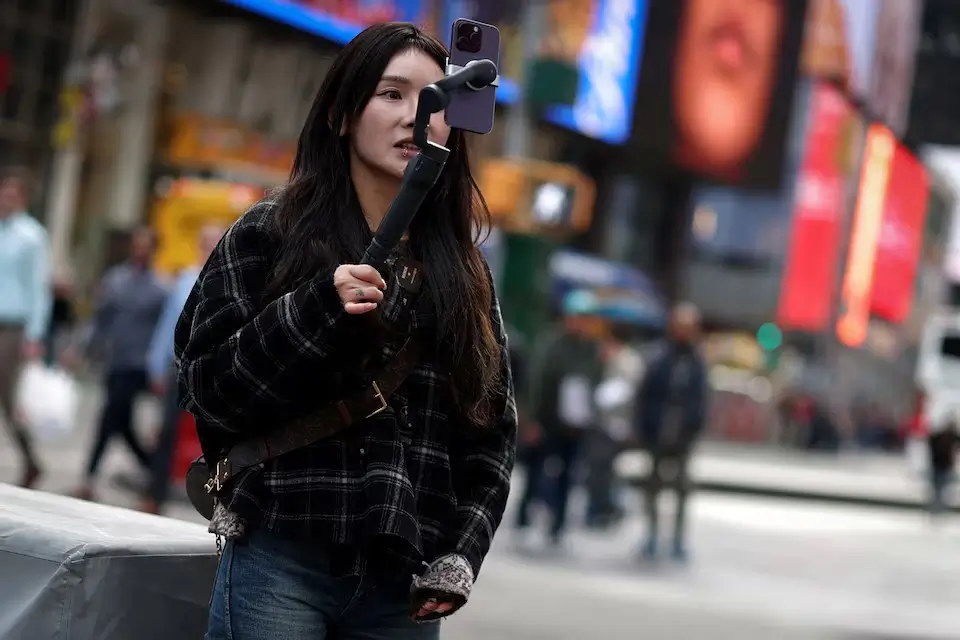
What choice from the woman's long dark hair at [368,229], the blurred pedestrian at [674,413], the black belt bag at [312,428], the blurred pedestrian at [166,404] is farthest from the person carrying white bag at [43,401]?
the black belt bag at [312,428]

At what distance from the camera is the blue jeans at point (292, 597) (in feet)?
8.80

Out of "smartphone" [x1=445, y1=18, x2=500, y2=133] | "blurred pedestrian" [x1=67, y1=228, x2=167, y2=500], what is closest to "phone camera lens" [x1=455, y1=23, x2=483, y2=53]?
"smartphone" [x1=445, y1=18, x2=500, y2=133]

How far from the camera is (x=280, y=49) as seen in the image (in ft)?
84.9

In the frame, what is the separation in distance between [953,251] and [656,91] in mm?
66299

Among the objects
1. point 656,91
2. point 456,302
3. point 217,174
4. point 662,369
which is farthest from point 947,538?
point 456,302

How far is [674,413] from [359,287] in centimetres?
1079

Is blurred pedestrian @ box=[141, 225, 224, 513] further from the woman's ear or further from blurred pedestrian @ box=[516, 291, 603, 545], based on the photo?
the woman's ear

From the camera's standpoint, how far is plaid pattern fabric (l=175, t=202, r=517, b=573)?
2.62m

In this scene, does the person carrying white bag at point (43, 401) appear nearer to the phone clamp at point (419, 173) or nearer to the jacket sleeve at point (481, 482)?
the jacket sleeve at point (481, 482)

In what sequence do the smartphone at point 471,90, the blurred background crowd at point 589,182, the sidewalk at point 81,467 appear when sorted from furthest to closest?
the blurred background crowd at point 589,182 < the sidewalk at point 81,467 < the smartphone at point 471,90

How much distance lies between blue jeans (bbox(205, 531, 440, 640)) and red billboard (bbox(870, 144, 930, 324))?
222ft

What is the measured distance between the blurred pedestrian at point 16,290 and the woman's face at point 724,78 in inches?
858

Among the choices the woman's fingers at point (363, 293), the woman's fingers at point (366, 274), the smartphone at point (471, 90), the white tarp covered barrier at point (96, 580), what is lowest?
the white tarp covered barrier at point (96, 580)

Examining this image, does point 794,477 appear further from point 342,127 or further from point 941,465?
point 342,127
